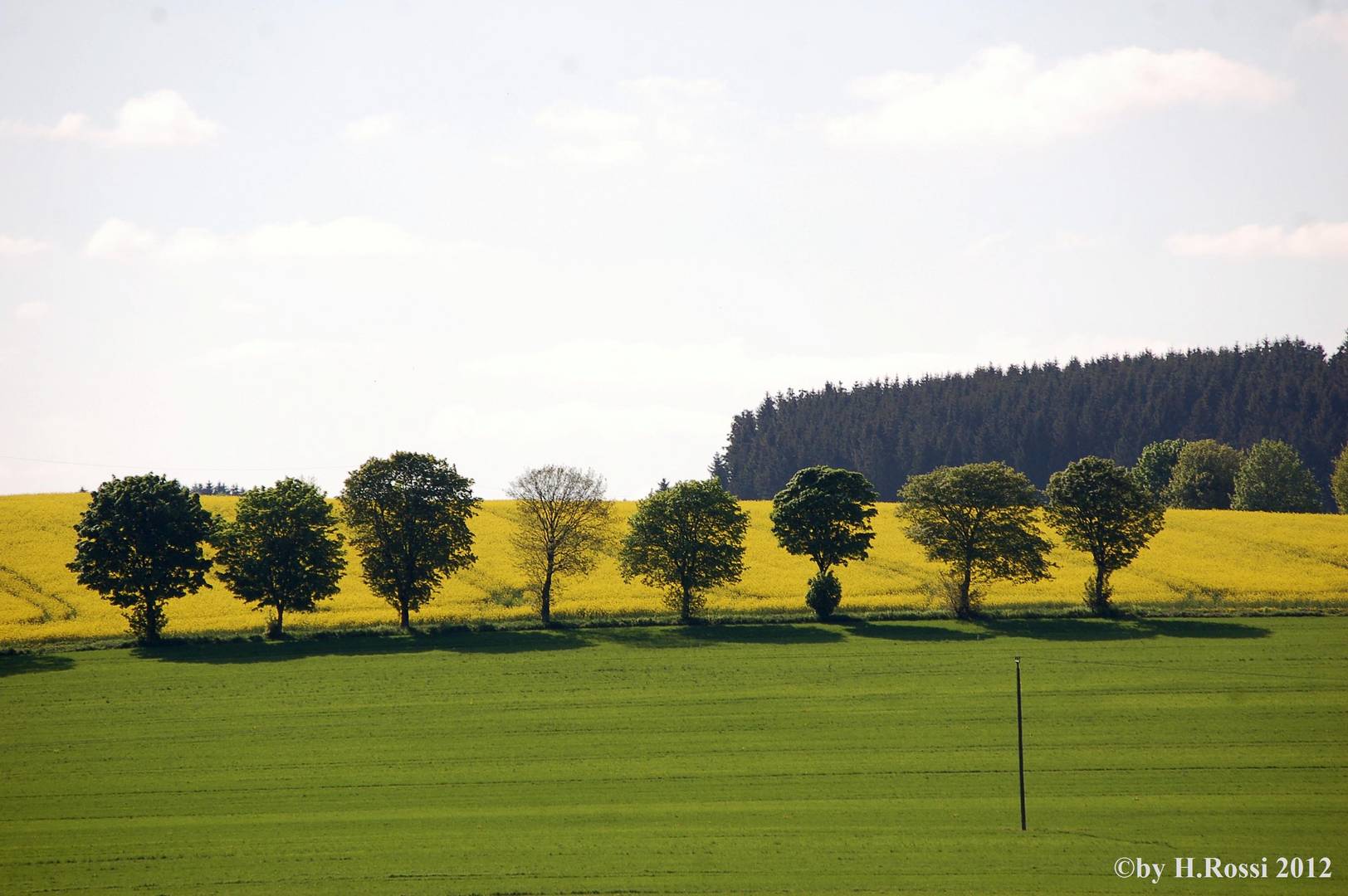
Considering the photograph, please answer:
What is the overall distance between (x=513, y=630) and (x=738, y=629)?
14125 mm

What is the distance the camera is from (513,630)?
7588cm

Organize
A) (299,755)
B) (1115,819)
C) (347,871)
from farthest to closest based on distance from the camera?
(299,755) < (1115,819) < (347,871)

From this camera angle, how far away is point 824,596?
7794cm

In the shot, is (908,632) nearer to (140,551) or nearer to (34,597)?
(140,551)

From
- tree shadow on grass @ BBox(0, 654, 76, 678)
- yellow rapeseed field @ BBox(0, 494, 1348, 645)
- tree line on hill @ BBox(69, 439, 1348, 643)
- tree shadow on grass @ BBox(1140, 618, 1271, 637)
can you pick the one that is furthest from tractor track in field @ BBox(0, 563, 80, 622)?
tree shadow on grass @ BBox(1140, 618, 1271, 637)

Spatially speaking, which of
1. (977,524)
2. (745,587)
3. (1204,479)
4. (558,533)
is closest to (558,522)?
(558,533)

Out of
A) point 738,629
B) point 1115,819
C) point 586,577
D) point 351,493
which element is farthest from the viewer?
point 586,577

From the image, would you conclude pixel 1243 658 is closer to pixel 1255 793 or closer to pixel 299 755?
pixel 1255 793

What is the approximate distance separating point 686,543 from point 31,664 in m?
39.3

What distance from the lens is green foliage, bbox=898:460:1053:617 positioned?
78750 millimetres

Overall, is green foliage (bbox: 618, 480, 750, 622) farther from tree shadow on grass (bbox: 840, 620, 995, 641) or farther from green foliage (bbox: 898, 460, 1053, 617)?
green foliage (bbox: 898, 460, 1053, 617)

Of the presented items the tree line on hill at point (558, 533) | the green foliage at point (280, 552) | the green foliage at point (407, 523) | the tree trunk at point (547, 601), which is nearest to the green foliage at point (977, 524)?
the tree line on hill at point (558, 533)

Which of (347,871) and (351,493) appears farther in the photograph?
(351,493)

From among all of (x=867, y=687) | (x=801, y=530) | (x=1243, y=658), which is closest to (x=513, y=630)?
(x=801, y=530)
